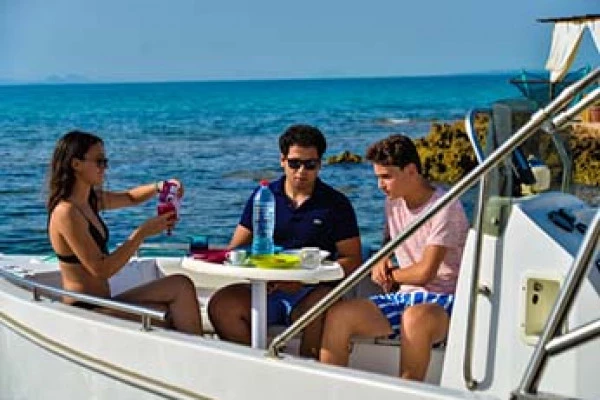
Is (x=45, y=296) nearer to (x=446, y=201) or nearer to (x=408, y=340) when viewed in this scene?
(x=408, y=340)

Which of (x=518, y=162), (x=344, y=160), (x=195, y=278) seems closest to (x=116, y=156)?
(x=344, y=160)

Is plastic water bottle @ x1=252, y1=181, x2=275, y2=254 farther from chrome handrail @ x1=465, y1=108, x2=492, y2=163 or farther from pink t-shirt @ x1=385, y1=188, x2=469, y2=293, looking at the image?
chrome handrail @ x1=465, y1=108, x2=492, y2=163

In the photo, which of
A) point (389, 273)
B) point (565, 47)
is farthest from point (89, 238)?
point (565, 47)

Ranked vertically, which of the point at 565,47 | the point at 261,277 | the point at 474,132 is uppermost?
the point at 565,47

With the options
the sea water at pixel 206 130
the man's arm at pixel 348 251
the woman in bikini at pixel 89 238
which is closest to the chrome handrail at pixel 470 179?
A: the sea water at pixel 206 130

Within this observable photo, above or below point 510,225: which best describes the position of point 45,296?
below

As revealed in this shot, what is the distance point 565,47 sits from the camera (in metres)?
11.4

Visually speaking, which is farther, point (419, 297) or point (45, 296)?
point (45, 296)

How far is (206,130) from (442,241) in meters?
40.3

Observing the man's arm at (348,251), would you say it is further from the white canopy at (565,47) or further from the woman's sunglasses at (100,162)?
the white canopy at (565,47)

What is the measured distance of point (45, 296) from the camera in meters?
4.50

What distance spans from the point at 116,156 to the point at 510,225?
33620 mm

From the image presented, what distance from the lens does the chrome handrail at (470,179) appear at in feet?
9.67

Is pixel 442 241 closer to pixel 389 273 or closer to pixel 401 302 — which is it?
pixel 401 302
